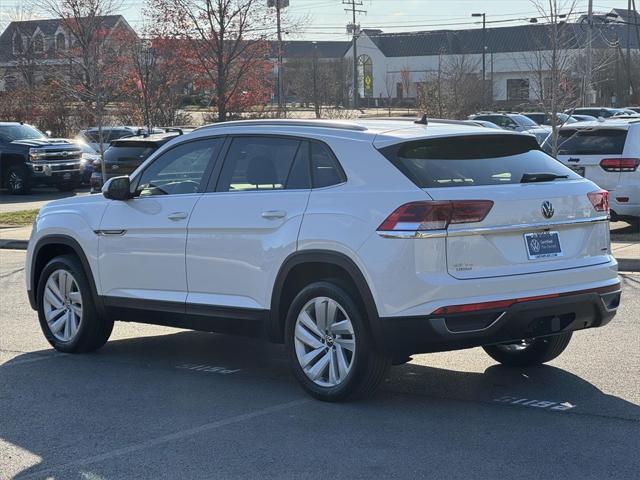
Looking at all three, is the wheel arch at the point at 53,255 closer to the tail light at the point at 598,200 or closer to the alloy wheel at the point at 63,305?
the alloy wheel at the point at 63,305

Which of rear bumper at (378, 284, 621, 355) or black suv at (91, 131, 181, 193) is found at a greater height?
black suv at (91, 131, 181, 193)

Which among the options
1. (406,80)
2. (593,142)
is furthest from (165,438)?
(406,80)

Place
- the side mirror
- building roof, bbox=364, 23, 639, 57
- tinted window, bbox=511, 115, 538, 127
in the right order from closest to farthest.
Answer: the side mirror → tinted window, bbox=511, 115, 538, 127 → building roof, bbox=364, 23, 639, 57

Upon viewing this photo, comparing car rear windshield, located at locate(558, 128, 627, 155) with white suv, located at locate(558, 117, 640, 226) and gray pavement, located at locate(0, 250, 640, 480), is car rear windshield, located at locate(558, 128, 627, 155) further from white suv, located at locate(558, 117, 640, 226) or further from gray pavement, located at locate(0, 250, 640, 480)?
gray pavement, located at locate(0, 250, 640, 480)

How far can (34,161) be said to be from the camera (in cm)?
2702

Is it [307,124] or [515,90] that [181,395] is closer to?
[307,124]

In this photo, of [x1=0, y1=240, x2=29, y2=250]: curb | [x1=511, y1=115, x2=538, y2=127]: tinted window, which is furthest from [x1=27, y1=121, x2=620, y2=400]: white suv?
[x1=511, y1=115, x2=538, y2=127]: tinted window

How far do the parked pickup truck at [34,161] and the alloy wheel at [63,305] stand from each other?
19.4 meters

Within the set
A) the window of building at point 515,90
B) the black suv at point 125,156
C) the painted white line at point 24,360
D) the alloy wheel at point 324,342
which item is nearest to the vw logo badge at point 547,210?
the alloy wheel at point 324,342

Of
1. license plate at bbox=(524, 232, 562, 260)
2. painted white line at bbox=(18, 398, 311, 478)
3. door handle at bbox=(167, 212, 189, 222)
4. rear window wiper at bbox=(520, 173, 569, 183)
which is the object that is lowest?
painted white line at bbox=(18, 398, 311, 478)

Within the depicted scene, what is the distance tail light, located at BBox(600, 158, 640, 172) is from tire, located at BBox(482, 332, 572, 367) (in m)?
8.07

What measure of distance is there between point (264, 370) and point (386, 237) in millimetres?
2044

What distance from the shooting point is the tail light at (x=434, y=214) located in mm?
5859

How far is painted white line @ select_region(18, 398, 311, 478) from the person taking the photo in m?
5.37
